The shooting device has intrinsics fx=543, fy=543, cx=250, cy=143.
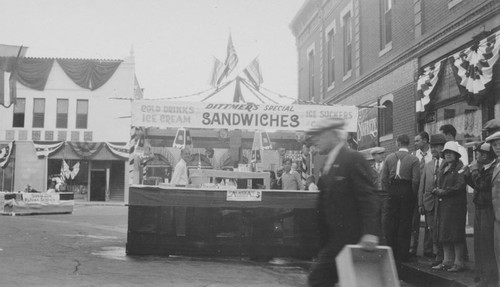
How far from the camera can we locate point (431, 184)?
823 centimetres

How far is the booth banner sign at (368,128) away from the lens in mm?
15992

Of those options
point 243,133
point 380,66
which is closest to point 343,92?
point 380,66

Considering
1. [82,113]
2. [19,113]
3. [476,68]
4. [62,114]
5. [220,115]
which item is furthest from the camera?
[82,113]

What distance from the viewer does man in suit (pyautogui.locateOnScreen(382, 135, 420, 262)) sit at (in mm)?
8562

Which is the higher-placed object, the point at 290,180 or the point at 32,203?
the point at 290,180

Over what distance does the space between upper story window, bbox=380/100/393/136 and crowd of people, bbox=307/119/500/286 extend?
3.71m

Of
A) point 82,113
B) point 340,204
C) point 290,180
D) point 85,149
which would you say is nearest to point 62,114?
point 82,113

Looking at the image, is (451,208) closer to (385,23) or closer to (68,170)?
(385,23)

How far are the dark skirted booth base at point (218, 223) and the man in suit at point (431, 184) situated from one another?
1.92m

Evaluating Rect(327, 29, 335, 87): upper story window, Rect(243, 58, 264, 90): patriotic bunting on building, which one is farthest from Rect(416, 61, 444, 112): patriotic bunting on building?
Rect(327, 29, 335, 87): upper story window

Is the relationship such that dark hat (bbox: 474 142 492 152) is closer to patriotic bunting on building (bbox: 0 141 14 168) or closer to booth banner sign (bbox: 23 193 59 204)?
booth banner sign (bbox: 23 193 59 204)

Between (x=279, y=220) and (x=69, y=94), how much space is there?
2806cm

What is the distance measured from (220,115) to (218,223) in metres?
2.15

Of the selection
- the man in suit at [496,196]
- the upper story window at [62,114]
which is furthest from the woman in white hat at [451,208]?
the upper story window at [62,114]
